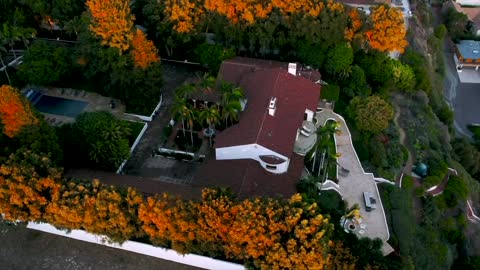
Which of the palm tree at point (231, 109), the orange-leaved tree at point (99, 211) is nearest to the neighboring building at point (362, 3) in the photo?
the palm tree at point (231, 109)

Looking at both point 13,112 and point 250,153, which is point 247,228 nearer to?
point 250,153

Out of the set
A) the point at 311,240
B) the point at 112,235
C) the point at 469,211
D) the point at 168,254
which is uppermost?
the point at 311,240

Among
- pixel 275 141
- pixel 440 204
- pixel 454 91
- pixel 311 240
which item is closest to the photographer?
pixel 311 240

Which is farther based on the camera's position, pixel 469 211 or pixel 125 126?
pixel 469 211

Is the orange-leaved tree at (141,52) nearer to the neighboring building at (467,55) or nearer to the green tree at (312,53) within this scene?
the green tree at (312,53)

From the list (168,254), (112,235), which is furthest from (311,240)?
(112,235)

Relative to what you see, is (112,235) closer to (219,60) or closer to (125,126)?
(125,126)

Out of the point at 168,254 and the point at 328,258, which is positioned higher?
the point at 328,258

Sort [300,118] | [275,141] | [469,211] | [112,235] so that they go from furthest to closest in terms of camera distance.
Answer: [469,211] → [300,118] → [275,141] → [112,235]

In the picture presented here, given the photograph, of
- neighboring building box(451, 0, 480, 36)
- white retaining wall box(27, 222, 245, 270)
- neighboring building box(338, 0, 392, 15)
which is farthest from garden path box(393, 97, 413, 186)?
neighboring building box(451, 0, 480, 36)
